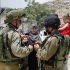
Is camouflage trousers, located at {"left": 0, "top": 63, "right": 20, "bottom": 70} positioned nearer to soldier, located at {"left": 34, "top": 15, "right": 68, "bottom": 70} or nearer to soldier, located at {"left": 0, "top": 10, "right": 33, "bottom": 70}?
soldier, located at {"left": 0, "top": 10, "right": 33, "bottom": 70}

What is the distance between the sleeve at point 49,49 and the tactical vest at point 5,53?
1.61 ft

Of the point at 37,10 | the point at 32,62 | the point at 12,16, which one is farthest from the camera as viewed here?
the point at 37,10

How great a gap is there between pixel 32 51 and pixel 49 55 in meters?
0.54

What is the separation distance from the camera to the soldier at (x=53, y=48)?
381 cm

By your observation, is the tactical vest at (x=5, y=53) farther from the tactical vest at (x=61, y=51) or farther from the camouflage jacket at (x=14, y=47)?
the tactical vest at (x=61, y=51)

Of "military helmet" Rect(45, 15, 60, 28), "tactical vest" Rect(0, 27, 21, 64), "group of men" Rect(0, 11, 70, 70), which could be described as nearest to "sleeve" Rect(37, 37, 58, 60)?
"group of men" Rect(0, 11, 70, 70)

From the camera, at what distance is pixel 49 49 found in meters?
3.82

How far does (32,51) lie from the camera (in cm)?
436

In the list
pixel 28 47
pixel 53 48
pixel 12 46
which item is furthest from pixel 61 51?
pixel 12 46

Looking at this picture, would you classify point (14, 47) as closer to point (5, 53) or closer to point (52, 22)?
point (5, 53)

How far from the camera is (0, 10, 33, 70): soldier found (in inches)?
163

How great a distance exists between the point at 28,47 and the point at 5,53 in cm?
32

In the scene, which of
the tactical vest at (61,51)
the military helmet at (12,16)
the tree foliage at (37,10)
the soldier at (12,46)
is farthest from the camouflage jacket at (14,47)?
the tree foliage at (37,10)

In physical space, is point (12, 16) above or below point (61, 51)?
above
